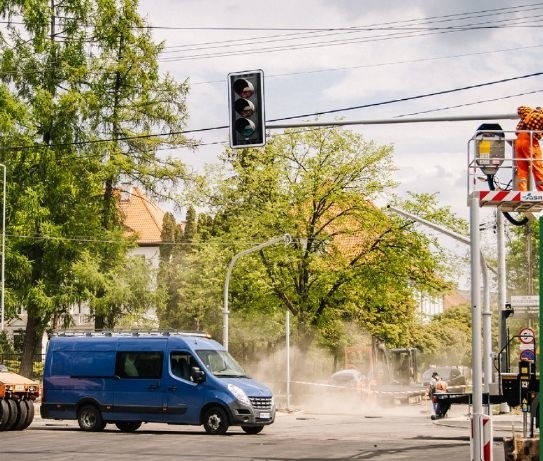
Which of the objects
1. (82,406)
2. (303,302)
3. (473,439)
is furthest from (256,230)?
(473,439)

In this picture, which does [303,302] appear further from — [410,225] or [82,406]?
[82,406]

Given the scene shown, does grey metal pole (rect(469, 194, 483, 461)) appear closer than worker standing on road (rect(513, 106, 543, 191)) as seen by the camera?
Yes

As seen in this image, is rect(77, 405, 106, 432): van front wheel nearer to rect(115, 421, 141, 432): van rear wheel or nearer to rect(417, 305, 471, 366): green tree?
rect(115, 421, 141, 432): van rear wheel

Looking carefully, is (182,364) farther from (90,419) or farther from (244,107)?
(244,107)

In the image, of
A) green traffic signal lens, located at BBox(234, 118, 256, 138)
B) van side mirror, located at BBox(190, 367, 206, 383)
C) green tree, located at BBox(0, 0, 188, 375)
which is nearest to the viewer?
green traffic signal lens, located at BBox(234, 118, 256, 138)

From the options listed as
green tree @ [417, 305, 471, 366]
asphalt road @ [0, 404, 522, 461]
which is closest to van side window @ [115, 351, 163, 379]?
asphalt road @ [0, 404, 522, 461]

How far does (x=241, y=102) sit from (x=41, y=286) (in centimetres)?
3038

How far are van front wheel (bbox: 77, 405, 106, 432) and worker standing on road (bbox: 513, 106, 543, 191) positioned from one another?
47.9 ft

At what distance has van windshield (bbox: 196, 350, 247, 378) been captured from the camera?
27438mm

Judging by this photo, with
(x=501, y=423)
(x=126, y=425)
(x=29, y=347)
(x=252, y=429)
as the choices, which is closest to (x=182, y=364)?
(x=252, y=429)

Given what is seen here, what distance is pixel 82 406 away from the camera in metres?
28.4

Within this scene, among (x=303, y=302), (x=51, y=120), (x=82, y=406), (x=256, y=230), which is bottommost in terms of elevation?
(x=82, y=406)

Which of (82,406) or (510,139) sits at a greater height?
(510,139)

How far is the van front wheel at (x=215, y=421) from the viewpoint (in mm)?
26719
